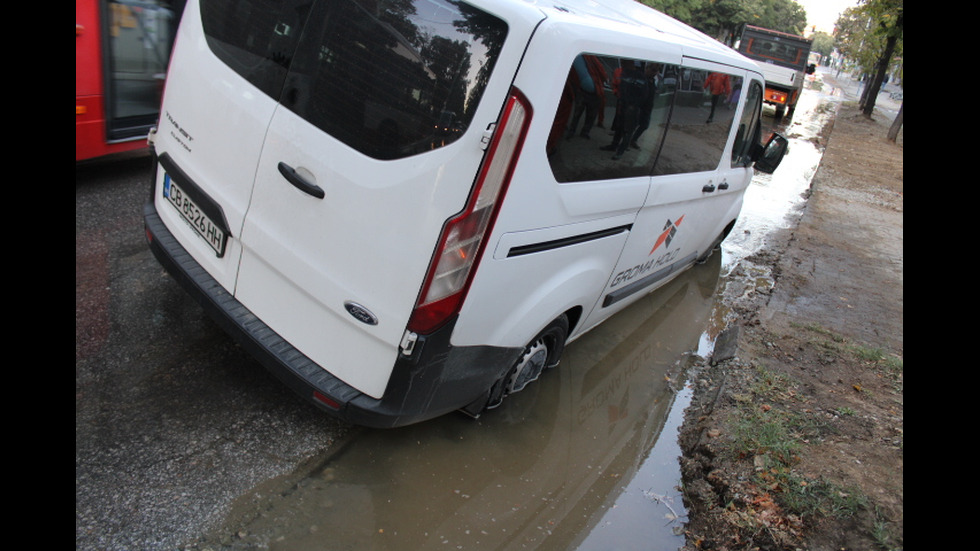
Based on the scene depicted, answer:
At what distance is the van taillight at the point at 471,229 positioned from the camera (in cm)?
245

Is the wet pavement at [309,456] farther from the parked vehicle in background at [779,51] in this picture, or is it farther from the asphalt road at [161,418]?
the parked vehicle in background at [779,51]

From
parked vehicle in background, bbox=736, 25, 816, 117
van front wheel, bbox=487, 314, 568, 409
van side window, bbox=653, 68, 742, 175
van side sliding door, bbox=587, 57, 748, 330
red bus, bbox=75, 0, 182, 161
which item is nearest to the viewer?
van front wheel, bbox=487, 314, 568, 409

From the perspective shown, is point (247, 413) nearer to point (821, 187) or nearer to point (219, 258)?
point (219, 258)

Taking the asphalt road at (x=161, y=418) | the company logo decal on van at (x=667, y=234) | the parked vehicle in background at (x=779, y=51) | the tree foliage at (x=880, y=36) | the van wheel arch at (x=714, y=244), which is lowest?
the asphalt road at (x=161, y=418)

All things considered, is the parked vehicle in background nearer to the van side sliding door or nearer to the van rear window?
the van side sliding door

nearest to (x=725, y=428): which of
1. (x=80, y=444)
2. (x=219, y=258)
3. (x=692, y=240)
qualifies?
(x=692, y=240)

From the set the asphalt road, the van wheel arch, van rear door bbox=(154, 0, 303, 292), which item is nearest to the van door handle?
van rear door bbox=(154, 0, 303, 292)

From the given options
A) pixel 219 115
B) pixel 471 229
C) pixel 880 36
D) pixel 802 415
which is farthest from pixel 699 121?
pixel 880 36

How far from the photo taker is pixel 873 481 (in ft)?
11.6

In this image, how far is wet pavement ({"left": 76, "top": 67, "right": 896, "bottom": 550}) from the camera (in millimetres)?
2660

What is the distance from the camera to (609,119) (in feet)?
10.0

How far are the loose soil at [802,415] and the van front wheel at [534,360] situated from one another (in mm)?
969

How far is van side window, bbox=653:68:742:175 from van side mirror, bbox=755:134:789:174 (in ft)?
3.11

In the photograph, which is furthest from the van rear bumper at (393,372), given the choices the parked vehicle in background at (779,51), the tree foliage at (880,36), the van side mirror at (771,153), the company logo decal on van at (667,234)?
the tree foliage at (880,36)
